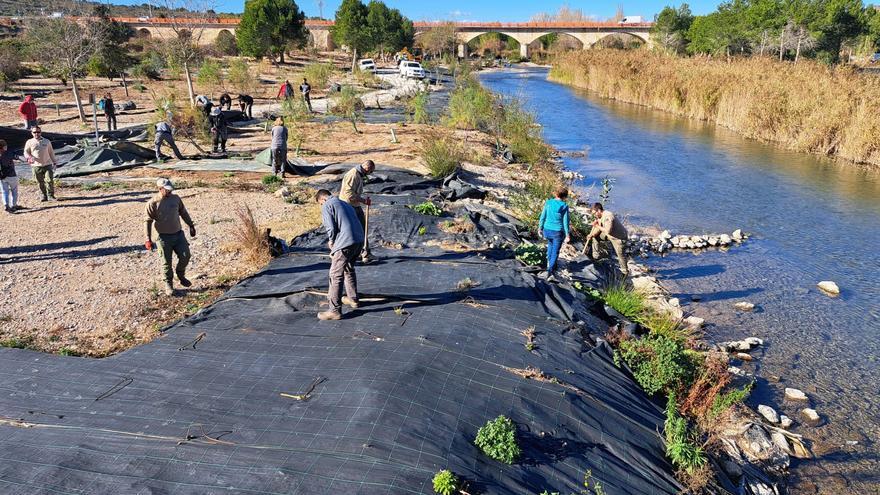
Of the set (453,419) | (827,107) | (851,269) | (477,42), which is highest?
(477,42)

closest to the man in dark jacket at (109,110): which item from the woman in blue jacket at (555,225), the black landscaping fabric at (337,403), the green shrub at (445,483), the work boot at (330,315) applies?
the black landscaping fabric at (337,403)

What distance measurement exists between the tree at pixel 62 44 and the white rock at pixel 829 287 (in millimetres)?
22855

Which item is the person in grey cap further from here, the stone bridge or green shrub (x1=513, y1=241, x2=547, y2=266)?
the stone bridge

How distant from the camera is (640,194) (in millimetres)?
16047

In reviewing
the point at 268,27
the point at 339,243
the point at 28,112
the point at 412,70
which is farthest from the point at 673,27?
the point at 339,243

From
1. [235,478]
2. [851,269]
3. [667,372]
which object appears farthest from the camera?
[851,269]

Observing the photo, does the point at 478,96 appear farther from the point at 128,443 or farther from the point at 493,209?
the point at 128,443

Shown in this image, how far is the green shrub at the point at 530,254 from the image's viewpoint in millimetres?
8984

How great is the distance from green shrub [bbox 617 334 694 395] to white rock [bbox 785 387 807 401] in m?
1.46

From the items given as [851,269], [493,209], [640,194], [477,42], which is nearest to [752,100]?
[640,194]

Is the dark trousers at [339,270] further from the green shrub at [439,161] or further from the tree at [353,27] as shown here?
the tree at [353,27]

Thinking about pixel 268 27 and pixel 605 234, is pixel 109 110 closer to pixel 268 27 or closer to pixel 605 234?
pixel 605 234

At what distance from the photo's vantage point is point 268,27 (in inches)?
1762

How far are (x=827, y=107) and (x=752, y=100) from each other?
12.5 feet
